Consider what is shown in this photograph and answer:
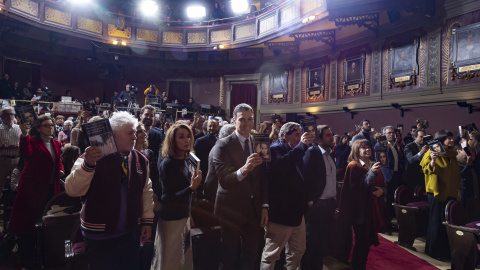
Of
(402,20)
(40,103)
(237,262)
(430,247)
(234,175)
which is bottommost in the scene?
(430,247)

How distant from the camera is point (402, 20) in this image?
9016 mm

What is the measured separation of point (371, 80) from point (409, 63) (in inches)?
53.6

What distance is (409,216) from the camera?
4711mm

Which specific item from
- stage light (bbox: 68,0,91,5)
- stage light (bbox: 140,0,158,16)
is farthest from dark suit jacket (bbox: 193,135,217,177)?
stage light (bbox: 140,0,158,16)

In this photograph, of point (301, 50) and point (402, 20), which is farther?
point (301, 50)

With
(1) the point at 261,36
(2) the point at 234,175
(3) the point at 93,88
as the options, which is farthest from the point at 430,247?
(3) the point at 93,88

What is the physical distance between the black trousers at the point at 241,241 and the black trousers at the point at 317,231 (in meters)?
0.86

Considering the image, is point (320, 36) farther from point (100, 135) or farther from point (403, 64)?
point (100, 135)

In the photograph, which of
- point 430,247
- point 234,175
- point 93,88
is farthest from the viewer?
point 93,88

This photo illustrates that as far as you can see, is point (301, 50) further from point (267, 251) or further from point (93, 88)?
point (267, 251)

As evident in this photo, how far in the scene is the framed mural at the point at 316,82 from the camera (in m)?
12.1

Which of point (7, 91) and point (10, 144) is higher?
point (7, 91)

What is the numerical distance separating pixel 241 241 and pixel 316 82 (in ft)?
34.0

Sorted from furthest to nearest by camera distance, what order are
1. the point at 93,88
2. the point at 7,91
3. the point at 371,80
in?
the point at 93,88 < the point at 7,91 < the point at 371,80
